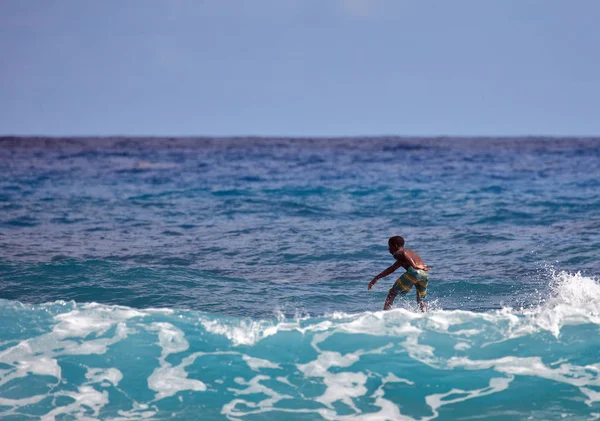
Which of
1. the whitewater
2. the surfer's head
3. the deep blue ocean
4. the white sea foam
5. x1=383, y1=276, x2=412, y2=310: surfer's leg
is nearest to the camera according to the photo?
the whitewater

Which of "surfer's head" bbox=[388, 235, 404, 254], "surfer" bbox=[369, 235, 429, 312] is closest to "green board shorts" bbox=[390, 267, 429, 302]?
"surfer" bbox=[369, 235, 429, 312]

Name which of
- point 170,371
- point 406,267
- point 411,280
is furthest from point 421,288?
point 170,371

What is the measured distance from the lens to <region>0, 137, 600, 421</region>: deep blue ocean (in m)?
8.24

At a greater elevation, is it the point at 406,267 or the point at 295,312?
the point at 406,267

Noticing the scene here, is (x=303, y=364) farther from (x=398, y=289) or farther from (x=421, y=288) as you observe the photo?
(x=421, y=288)

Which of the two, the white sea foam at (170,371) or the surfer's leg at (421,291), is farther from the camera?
the surfer's leg at (421,291)

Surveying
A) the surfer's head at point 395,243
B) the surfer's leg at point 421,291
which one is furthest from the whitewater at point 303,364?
the surfer's head at point 395,243

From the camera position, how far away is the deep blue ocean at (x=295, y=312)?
824cm

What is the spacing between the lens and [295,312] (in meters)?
11.1

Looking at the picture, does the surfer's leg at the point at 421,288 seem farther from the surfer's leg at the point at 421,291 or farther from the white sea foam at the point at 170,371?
the white sea foam at the point at 170,371

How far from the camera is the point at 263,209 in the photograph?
22.6 meters

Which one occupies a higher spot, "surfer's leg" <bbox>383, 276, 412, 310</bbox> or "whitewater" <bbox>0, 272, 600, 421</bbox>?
"surfer's leg" <bbox>383, 276, 412, 310</bbox>

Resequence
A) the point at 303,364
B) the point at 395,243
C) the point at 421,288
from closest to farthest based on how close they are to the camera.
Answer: the point at 303,364
the point at 395,243
the point at 421,288

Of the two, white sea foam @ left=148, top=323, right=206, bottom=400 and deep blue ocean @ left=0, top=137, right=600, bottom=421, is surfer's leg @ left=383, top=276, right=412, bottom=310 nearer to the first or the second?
deep blue ocean @ left=0, top=137, right=600, bottom=421
